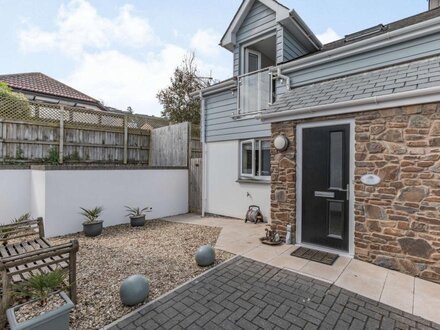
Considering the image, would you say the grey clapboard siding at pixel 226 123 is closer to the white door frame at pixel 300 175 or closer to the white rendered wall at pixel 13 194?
the white door frame at pixel 300 175

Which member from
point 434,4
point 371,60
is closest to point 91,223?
point 371,60

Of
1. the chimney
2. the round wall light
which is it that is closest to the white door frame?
the round wall light

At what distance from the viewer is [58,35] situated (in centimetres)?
766

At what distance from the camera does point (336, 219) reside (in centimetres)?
480

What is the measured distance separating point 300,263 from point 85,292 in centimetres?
360

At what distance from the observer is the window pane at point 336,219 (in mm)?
4720

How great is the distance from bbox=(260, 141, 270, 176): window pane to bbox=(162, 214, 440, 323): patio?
2523 mm

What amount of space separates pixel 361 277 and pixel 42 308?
14.4ft

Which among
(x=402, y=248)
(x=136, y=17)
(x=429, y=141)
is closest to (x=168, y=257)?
(x=402, y=248)

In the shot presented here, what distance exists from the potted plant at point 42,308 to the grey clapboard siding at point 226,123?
628 centimetres

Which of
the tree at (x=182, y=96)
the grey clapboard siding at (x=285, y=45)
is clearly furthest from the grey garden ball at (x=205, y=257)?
the tree at (x=182, y=96)

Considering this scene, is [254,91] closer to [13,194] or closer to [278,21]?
[278,21]

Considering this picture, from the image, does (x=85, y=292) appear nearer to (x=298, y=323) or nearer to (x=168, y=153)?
(x=298, y=323)

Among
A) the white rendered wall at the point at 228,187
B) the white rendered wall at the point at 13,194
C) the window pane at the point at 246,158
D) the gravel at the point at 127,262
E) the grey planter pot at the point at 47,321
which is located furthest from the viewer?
the window pane at the point at 246,158
